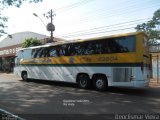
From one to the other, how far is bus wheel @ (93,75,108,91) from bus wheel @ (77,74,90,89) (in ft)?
1.96

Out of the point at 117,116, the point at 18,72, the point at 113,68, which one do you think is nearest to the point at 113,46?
the point at 113,68

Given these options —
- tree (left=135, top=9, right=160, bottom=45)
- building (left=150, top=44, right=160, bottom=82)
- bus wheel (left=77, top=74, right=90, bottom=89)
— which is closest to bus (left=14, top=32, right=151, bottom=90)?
bus wheel (left=77, top=74, right=90, bottom=89)

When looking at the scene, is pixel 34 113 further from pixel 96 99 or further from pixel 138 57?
pixel 138 57

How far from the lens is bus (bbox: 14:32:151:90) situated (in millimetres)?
14617

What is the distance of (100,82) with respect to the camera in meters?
16.2

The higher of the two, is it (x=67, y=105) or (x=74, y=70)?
(x=74, y=70)

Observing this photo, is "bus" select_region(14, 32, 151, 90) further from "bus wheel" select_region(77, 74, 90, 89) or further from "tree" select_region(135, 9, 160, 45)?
"tree" select_region(135, 9, 160, 45)

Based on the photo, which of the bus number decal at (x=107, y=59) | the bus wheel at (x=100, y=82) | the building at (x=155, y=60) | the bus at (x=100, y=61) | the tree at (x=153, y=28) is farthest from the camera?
the tree at (x=153, y=28)

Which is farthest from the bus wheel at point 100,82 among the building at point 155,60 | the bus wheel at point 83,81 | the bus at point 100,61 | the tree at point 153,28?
the tree at point 153,28

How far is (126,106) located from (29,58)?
1318cm

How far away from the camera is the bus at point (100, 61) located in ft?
48.0

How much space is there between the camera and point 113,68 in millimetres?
15500

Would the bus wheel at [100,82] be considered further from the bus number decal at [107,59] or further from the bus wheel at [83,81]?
the bus number decal at [107,59]

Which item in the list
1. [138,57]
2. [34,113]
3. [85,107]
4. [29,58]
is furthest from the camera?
[29,58]
